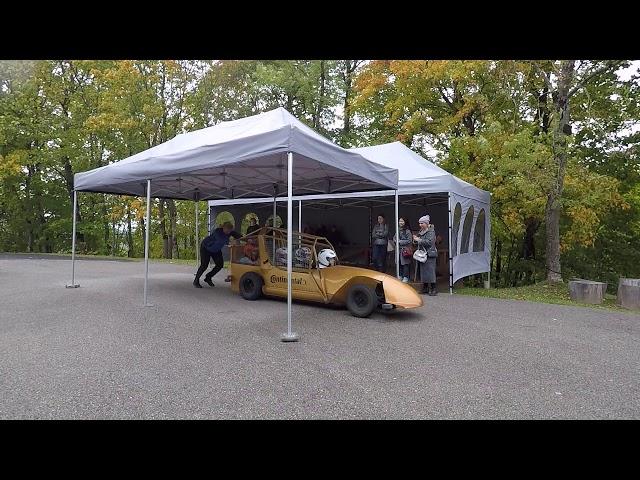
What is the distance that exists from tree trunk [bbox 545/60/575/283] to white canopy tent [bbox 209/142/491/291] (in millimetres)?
1963

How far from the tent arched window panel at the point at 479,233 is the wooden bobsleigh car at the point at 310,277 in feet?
22.4

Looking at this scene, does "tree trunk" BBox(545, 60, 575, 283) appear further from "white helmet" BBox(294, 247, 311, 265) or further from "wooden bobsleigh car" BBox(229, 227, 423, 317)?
"white helmet" BBox(294, 247, 311, 265)

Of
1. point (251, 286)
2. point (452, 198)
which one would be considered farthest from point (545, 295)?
point (251, 286)

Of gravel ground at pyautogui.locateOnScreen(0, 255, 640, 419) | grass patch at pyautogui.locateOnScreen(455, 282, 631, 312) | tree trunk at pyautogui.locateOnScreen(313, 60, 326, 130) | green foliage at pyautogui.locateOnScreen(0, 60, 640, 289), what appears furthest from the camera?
tree trunk at pyautogui.locateOnScreen(313, 60, 326, 130)

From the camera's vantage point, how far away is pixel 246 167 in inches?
352

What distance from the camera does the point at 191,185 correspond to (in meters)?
10.6

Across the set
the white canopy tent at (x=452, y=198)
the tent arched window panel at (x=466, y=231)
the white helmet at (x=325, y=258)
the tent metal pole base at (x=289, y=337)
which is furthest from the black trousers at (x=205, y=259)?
the tent arched window panel at (x=466, y=231)

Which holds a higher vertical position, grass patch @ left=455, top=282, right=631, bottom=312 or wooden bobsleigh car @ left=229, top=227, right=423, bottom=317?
wooden bobsleigh car @ left=229, top=227, right=423, bottom=317

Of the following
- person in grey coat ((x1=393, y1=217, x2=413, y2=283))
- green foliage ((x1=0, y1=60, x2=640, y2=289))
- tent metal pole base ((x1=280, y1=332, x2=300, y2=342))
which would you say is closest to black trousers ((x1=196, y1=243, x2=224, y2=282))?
person in grey coat ((x1=393, y1=217, x2=413, y2=283))

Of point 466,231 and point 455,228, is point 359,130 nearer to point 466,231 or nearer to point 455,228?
point 466,231

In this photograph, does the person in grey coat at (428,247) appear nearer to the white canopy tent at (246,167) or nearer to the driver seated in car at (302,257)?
the white canopy tent at (246,167)

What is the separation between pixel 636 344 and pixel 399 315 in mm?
3240

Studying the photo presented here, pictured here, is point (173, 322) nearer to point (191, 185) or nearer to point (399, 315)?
point (399, 315)

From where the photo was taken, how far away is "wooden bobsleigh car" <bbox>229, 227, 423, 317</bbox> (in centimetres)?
700
